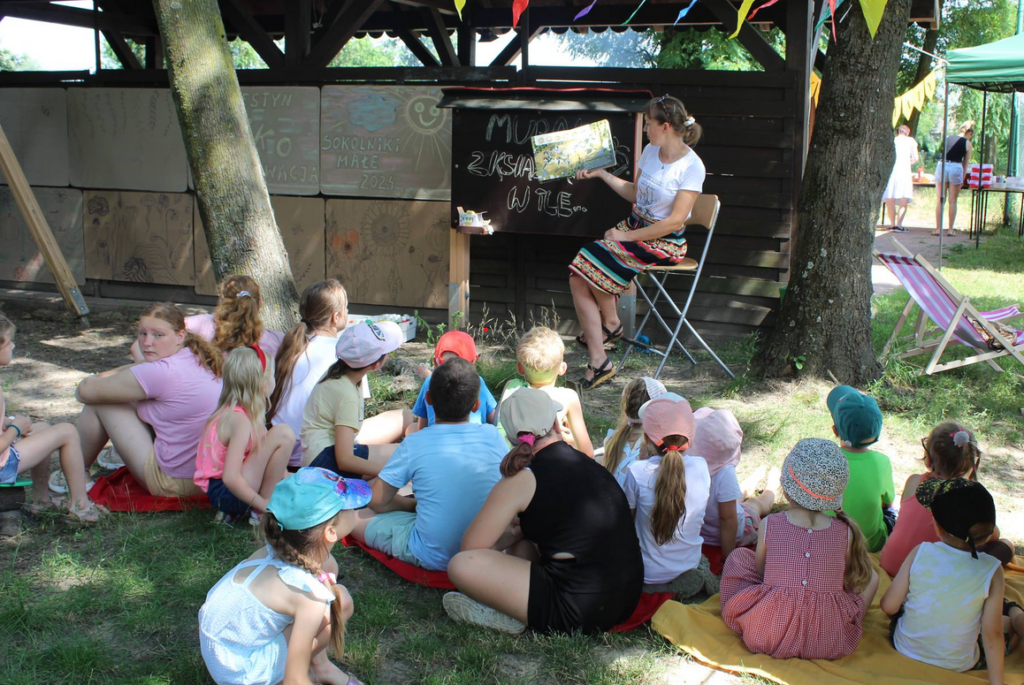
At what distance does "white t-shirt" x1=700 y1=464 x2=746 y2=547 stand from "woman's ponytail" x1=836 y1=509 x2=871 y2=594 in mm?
657

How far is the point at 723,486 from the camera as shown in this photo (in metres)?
3.66

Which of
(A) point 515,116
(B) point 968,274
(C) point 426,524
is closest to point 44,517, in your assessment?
(C) point 426,524

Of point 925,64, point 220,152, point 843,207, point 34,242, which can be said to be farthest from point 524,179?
point 925,64

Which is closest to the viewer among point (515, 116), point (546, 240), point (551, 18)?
point (515, 116)

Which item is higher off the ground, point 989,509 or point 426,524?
point 989,509

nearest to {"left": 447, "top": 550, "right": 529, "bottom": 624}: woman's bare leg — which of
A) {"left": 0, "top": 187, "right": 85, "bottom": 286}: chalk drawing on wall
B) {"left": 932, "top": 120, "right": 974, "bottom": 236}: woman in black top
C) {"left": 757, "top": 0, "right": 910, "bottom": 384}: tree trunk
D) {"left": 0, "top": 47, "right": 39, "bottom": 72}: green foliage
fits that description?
{"left": 757, "top": 0, "right": 910, "bottom": 384}: tree trunk

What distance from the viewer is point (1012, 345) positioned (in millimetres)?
6008

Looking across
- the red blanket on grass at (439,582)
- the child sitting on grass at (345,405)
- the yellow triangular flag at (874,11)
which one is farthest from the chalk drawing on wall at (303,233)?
the yellow triangular flag at (874,11)

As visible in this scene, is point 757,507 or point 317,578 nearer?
point 317,578

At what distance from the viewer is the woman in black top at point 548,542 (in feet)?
9.95

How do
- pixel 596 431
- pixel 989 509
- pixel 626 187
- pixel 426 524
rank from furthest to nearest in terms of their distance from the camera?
1. pixel 626 187
2. pixel 596 431
3. pixel 426 524
4. pixel 989 509

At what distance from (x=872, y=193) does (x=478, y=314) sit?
3.58 metres

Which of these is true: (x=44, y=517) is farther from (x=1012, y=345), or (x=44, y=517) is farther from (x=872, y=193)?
(x=1012, y=345)

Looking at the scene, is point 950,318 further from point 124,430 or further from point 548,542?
point 124,430
